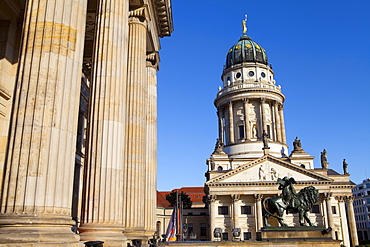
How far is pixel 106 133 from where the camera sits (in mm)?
12594

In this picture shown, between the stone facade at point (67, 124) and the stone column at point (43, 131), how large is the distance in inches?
0.9

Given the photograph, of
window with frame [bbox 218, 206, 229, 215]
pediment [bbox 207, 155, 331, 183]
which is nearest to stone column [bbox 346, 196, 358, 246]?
pediment [bbox 207, 155, 331, 183]

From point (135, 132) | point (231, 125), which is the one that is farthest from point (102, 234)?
point (231, 125)

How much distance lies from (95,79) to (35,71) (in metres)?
4.44

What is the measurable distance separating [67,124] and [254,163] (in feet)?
205

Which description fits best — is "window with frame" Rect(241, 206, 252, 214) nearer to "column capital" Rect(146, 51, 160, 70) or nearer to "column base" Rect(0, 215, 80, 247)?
"column capital" Rect(146, 51, 160, 70)

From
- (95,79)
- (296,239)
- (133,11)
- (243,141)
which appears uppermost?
(243,141)

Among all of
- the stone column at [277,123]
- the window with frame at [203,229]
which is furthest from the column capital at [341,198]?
the window with frame at [203,229]

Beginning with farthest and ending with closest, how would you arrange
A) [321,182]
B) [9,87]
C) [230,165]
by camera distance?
[230,165] < [321,182] < [9,87]

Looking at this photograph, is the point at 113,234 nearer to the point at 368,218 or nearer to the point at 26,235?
the point at 26,235

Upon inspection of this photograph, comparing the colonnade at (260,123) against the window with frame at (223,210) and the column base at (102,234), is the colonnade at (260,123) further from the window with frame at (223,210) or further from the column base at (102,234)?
the column base at (102,234)

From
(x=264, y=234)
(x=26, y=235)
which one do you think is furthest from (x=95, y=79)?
(x=264, y=234)

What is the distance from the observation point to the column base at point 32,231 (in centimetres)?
727

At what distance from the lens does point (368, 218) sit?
12212 centimetres
